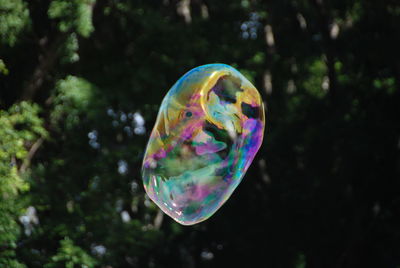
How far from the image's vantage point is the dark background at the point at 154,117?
8633 millimetres

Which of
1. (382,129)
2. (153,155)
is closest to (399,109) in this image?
(382,129)

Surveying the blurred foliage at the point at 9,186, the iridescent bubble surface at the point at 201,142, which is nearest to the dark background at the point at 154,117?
the blurred foliage at the point at 9,186

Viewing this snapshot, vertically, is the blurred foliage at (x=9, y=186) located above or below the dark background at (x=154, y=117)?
above

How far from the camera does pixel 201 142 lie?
5207 millimetres

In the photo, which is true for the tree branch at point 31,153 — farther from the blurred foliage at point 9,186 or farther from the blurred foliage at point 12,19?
the blurred foliage at point 12,19

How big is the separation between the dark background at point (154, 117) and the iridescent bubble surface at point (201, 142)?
8.83 ft

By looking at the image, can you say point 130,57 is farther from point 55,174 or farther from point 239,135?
point 239,135

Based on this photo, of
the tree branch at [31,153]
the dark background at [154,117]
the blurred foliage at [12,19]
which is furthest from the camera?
A: the tree branch at [31,153]

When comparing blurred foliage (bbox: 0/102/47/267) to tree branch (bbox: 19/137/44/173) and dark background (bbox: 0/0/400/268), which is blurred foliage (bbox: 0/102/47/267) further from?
tree branch (bbox: 19/137/44/173)

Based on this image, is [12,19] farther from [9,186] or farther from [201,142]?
[201,142]

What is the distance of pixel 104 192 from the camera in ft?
30.6

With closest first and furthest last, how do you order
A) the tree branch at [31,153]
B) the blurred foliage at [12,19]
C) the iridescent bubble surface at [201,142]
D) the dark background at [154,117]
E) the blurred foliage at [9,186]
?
1. the iridescent bubble surface at [201,142]
2. the blurred foliage at [9,186]
3. the blurred foliage at [12,19]
4. the dark background at [154,117]
5. the tree branch at [31,153]

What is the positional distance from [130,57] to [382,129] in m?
4.81

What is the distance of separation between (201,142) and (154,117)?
5037 millimetres
